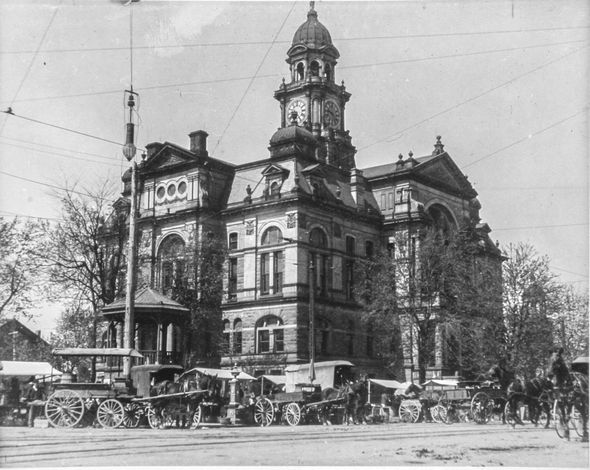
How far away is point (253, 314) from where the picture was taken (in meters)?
52.5

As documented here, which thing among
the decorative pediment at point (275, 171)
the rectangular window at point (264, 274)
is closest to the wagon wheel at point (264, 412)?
the rectangular window at point (264, 274)

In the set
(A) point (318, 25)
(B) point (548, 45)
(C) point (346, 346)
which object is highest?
(A) point (318, 25)

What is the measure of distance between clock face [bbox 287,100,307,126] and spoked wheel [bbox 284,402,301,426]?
41726 millimetres

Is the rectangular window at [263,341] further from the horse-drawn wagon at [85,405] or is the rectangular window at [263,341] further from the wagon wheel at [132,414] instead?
the horse-drawn wagon at [85,405]

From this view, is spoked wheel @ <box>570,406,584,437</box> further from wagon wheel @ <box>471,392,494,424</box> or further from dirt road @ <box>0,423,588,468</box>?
wagon wheel @ <box>471,392,494,424</box>

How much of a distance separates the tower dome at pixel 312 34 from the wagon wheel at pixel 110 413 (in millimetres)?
48565

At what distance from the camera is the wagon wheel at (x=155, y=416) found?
2411cm

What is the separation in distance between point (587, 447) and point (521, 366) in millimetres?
24443

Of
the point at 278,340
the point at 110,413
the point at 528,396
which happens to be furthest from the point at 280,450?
the point at 278,340

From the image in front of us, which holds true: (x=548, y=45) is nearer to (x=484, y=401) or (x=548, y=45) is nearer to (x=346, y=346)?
(x=484, y=401)

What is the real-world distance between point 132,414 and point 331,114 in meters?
47.5

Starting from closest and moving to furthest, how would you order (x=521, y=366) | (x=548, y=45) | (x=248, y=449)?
1. (x=248, y=449)
2. (x=548, y=45)
3. (x=521, y=366)

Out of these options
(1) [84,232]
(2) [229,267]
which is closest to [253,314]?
(2) [229,267]

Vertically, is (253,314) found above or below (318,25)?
below
